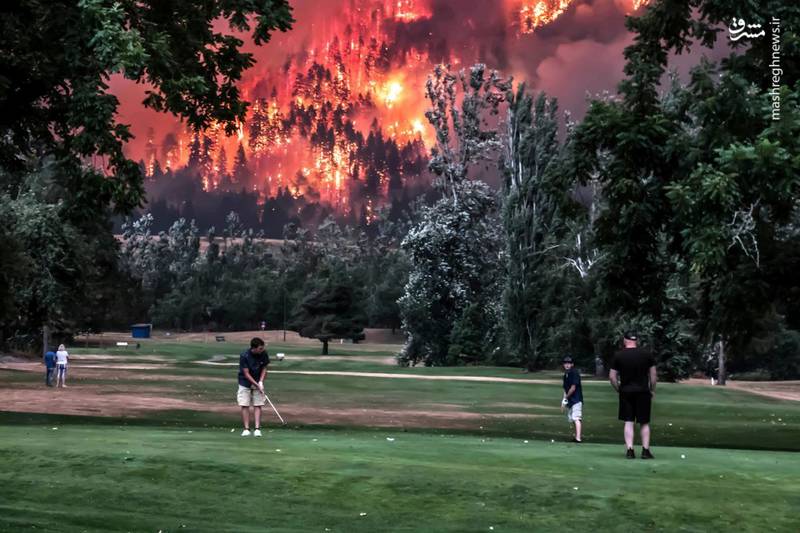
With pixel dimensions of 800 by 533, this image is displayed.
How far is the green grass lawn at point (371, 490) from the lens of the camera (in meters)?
14.8

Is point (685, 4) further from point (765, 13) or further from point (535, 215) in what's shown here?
point (535, 215)

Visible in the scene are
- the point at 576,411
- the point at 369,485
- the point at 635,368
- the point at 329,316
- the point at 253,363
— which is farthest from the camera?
the point at 329,316

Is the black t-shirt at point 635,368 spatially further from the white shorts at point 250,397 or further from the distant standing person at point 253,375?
the white shorts at point 250,397

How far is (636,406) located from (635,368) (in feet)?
2.38

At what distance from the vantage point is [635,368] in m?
19.6

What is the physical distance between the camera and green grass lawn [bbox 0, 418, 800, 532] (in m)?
14.8

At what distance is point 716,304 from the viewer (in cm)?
3362

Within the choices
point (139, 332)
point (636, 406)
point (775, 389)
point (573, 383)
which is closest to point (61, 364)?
point (573, 383)

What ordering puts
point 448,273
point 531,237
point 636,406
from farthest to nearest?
point 448,273, point 531,237, point 636,406

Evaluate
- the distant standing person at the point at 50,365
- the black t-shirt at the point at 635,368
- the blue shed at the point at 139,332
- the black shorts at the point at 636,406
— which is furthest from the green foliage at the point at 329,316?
the black t-shirt at the point at 635,368

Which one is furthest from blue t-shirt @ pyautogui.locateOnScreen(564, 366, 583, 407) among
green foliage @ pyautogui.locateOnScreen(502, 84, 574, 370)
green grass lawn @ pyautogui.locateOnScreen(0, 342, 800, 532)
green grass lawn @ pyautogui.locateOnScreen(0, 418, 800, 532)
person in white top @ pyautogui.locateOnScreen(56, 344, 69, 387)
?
green foliage @ pyautogui.locateOnScreen(502, 84, 574, 370)

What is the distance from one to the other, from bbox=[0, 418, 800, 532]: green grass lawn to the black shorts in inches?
31.5

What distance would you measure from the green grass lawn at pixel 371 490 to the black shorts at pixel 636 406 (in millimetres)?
800

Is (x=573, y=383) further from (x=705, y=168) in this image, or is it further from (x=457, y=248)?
(x=457, y=248)
